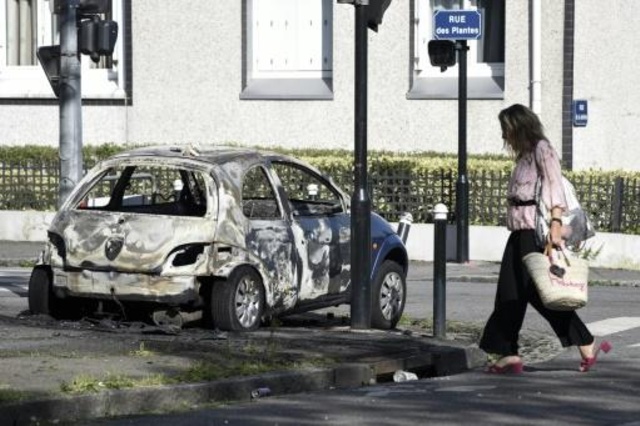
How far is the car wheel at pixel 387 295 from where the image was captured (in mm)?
14172

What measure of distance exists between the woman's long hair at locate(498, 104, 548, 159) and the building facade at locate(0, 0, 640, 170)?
1396 cm

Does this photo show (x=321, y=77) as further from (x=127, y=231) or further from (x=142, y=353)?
(x=142, y=353)

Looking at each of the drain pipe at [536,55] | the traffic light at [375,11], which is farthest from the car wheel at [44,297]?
the drain pipe at [536,55]

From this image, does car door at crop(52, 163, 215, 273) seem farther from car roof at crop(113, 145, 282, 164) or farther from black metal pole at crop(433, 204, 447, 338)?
black metal pole at crop(433, 204, 447, 338)

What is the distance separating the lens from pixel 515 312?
38.8 feet

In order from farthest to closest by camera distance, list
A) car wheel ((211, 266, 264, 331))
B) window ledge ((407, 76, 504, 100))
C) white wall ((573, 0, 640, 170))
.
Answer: window ledge ((407, 76, 504, 100)), white wall ((573, 0, 640, 170)), car wheel ((211, 266, 264, 331))

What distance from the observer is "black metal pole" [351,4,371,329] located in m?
13.4

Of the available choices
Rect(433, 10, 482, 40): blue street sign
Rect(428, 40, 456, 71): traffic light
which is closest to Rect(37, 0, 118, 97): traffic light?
Rect(433, 10, 482, 40): blue street sign

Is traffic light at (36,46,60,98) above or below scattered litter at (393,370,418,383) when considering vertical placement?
above

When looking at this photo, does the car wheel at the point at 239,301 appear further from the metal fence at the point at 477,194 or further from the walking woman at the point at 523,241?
the metal fence at the point at 477,194

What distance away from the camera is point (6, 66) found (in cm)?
2984

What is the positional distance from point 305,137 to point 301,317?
1262 cm

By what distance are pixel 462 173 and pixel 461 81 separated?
1.21 metres

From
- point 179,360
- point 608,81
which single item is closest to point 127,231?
point 179,360
